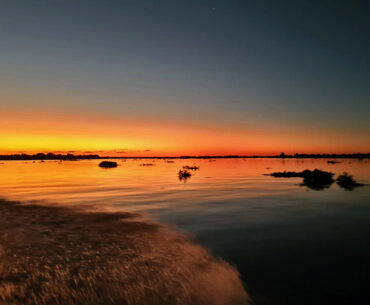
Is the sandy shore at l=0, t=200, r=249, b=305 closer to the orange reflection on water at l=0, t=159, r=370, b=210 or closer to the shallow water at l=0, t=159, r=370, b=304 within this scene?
the shallow water at l=0, t=159, r=370, b=304

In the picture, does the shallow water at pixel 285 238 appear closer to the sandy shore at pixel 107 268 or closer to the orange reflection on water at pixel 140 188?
the orange reflection on water at pixel 140 188

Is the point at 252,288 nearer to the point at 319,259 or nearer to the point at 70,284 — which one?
the point at 319,259

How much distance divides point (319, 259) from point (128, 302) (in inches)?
252

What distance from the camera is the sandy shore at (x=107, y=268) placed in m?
6.03

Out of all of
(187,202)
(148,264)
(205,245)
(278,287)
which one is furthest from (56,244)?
(187,202)

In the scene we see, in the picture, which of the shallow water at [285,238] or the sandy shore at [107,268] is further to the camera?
the shallow water at [285,238]

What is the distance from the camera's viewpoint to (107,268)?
7.34m

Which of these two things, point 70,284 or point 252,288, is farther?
point 252,288

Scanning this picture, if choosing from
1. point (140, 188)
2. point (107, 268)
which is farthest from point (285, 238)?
point (140, 188)

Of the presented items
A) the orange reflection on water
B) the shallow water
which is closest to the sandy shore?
the shallow water

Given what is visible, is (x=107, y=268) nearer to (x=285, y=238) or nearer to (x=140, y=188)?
(x=285, y=238)

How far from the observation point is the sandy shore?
603cm

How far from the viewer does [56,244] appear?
29.6 ft

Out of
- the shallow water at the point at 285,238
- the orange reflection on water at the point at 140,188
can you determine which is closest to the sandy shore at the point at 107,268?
the shallow water at the point at 285,238
